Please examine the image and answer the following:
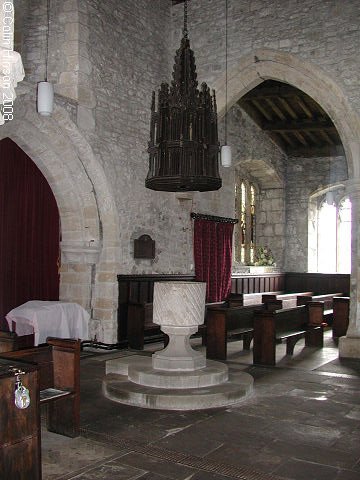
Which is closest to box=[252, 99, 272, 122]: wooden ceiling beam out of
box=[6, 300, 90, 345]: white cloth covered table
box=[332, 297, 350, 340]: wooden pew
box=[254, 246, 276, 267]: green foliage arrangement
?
box=[254, 246, 276, 267]: green foliage arrangement

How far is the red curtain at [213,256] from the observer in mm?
8930

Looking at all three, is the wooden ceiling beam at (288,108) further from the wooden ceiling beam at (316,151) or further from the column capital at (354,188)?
the column capital at (354,188)

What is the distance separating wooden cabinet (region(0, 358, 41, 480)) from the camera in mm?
2580

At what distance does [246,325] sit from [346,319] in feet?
6.58

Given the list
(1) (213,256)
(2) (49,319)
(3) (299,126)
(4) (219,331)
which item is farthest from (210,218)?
(2) (49,319)

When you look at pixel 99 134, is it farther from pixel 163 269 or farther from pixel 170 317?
pixel 170 317

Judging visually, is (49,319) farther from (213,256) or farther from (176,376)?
(213,256)

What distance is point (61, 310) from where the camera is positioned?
638cm

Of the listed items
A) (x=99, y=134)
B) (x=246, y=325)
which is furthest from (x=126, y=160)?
(x=246, y=325)

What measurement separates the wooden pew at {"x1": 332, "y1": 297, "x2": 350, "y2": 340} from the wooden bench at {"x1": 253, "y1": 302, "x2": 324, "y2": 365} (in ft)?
2.94

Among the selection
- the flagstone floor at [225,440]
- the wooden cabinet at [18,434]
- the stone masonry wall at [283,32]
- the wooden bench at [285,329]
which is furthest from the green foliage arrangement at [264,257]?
the wooden cabinet at [18,434]

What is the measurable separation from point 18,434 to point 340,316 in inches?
257

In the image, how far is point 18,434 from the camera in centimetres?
263

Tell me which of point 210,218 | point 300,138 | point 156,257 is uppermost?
point 300,138
